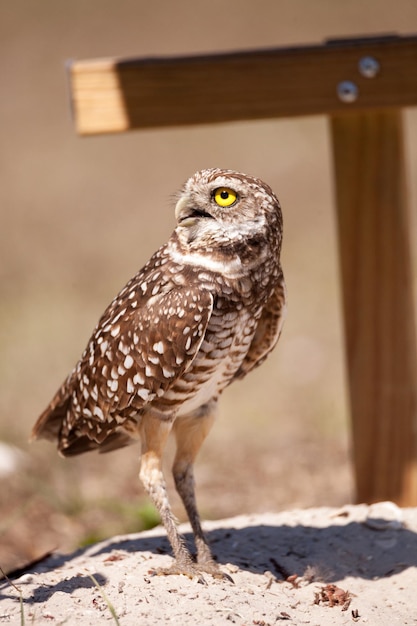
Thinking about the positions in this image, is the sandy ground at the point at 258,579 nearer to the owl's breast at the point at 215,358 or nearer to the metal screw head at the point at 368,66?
the owl's breast at the point at 215,358

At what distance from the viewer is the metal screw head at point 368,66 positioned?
4.01 m

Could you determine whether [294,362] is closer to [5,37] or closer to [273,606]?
[273,606]

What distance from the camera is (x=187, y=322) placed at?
3.27 m

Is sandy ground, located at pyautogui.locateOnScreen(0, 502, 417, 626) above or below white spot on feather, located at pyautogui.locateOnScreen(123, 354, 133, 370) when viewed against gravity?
below

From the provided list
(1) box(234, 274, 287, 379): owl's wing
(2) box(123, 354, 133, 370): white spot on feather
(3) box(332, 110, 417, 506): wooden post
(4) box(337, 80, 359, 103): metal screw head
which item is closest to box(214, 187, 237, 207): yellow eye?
(1) box(234, 274, 287, 379): owl's wing

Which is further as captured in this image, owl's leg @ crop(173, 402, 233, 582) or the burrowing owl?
owl's leg @ crop(173, 402, 233, 582)

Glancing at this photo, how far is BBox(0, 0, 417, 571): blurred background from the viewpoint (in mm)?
5926

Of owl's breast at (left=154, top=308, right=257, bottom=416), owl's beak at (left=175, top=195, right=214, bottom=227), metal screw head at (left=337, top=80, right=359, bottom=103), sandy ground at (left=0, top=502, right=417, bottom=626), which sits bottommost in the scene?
sandy ground at (left=0, top=502, right=417, bottom=626)

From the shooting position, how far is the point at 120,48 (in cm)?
1360

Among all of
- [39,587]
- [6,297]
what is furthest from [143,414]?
[6,297]

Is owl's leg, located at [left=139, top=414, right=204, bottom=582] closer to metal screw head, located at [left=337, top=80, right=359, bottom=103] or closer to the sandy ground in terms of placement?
the sandy ground

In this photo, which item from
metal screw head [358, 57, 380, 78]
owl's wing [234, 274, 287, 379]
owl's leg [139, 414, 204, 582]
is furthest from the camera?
metal screw head [358, 57, 380, 78]

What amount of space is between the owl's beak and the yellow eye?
0.25 ft

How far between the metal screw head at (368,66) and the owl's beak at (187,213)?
4.03ft
